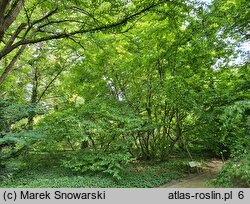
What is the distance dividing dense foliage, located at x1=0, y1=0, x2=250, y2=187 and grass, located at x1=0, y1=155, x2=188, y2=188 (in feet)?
0.74

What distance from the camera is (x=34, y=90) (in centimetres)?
855

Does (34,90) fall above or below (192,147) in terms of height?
above

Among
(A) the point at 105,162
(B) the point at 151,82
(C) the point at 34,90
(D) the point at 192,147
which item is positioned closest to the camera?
(A) the point at 105,162

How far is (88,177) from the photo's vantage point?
526 centimetres

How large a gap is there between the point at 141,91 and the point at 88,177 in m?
2.97

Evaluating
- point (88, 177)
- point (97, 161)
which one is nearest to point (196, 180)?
point (97, 161)

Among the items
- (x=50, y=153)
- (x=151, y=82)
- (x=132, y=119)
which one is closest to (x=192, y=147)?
(x=151, y=82)

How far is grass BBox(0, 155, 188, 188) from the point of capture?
191 inches

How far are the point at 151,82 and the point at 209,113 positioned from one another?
7.54ft

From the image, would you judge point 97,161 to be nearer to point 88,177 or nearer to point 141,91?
point 88,177

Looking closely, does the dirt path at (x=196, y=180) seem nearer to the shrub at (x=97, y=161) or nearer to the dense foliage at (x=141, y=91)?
the dense foliage at (x=141, y=91)

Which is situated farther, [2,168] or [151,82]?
[151,82]

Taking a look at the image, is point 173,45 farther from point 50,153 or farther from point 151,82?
point 50,153

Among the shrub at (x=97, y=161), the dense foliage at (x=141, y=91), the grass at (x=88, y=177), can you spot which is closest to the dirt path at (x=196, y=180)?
the grass at (x=88, y=177)
